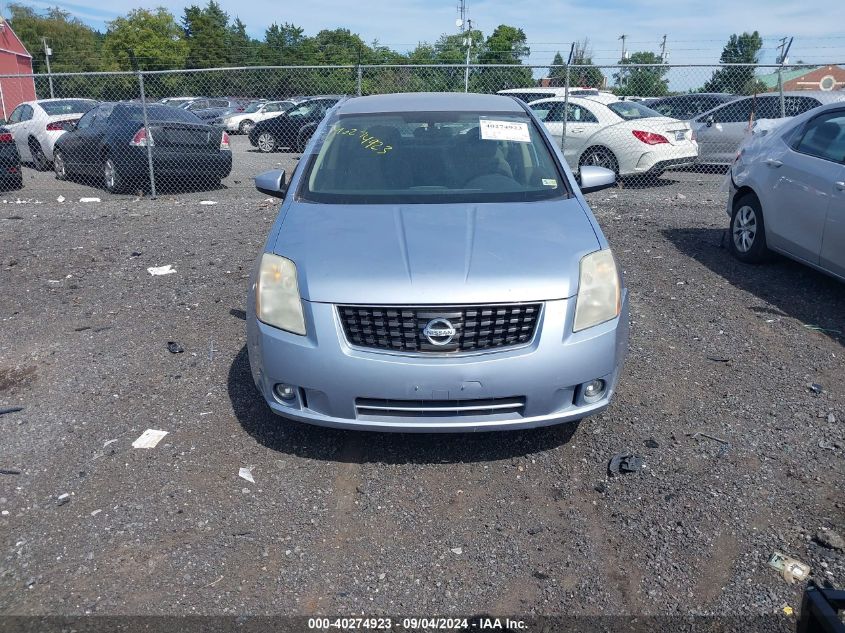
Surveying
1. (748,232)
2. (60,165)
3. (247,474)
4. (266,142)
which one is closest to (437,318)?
(247,474)

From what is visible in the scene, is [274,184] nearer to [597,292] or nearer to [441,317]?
[441,317]

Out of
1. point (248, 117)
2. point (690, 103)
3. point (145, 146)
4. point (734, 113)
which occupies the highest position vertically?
point (690, 103)

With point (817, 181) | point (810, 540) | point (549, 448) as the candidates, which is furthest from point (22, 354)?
point (817, 181)

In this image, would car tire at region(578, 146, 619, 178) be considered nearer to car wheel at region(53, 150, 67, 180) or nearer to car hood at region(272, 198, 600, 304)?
car hood at region(272, 198, 600, 304)

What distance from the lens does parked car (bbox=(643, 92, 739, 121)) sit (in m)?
15.6

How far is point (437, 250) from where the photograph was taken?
11.7ft

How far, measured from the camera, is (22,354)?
5.16 meters

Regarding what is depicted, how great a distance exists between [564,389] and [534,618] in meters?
1.08

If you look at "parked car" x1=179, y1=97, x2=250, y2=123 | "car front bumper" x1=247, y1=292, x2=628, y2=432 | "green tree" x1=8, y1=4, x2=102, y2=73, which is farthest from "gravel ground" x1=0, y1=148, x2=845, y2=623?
"green tree" x1=8, y1=4, x2=102, y2=73

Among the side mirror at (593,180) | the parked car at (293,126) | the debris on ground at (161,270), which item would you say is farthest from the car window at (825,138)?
the parked car at (293,126)

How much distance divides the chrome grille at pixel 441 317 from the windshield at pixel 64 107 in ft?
46.3

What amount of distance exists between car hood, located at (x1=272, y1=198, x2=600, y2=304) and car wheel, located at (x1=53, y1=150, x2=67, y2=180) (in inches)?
429

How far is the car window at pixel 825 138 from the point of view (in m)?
6.02

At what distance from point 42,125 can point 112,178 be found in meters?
4.20
